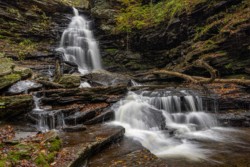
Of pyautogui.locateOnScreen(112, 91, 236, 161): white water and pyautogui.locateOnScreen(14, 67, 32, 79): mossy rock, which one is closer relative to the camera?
pyautogui.locateOnScreen(112, 91, 236, 161): white water

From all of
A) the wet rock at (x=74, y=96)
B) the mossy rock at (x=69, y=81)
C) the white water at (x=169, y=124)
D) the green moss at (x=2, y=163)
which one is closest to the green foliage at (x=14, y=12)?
the mossy rock at (x=69, y=81)

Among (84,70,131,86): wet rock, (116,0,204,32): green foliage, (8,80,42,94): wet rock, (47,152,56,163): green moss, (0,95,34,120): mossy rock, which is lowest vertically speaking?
(47,152,56,163): green moss

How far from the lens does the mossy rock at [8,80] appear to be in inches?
358

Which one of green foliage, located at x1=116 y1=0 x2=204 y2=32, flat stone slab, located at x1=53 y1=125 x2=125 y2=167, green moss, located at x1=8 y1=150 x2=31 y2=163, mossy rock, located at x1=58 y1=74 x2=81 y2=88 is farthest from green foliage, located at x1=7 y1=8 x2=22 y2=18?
green moss, located at x1=8 y1=150 x2=31 y2=163

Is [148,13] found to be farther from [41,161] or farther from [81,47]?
[41,161]

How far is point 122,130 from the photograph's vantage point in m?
7.48

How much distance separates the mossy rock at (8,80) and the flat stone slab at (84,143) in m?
4.24

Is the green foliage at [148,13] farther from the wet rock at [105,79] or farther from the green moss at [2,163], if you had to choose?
the green moss at [2,163]

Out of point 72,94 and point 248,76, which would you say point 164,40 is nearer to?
point 248,76

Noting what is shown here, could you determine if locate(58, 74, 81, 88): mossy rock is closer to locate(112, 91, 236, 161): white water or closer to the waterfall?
locate(112, 91, 236, 161): white water

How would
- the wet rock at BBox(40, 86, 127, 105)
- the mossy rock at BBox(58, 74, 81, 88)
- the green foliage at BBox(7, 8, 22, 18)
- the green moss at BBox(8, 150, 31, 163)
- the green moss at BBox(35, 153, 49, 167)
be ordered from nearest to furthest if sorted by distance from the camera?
the green moss at BBox(8, 150, 31, 163), the green moss at BBox(35, 153, 49, 167), the wet rock at BBox(40, 86, 127, 105), the mossy rock at BBox(58, 74, 81, 88), the green foliage at BBox(7, 8, 22, 18)

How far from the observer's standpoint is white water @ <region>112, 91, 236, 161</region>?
695 cm

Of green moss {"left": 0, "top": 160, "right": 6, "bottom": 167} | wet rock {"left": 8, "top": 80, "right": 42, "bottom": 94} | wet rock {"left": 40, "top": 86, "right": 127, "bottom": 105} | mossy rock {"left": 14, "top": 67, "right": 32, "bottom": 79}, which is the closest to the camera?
green moss {"left": 0, "top": 160, "right": 6, "bottom": 167}

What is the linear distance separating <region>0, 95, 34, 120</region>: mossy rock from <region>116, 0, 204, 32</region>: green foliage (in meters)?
13.2
